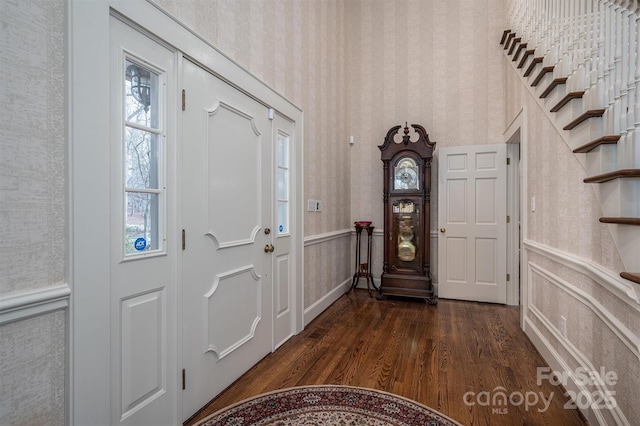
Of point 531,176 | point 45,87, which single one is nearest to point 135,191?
point 45,87

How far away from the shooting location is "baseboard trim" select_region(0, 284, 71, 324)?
974mm

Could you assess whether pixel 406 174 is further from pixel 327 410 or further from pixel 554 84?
pixel 327 410

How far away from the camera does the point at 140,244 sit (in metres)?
1.47

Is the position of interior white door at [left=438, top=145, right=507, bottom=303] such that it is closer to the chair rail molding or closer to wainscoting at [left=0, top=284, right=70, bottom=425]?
the chair rail molding

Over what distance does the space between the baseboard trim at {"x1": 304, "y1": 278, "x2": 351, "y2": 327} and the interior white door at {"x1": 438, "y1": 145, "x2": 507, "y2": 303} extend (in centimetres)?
123

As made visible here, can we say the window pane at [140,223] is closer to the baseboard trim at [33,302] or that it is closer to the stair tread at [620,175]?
the baseboard trim at [33,302]

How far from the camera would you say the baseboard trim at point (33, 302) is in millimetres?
974

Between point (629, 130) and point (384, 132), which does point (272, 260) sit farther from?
point (384, 132)

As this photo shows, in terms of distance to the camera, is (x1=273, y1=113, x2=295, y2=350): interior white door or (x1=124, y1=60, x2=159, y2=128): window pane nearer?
(x1=124, y1=60, x2=159, y2=128): window pane

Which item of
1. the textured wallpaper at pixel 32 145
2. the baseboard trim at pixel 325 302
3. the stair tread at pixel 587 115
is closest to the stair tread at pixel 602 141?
the stair tread at pixel 587 115

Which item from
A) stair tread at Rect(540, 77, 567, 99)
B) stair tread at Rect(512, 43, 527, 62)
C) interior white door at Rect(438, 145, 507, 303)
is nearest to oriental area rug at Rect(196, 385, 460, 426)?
stair tread at Rect(540, 77, 567, 99)

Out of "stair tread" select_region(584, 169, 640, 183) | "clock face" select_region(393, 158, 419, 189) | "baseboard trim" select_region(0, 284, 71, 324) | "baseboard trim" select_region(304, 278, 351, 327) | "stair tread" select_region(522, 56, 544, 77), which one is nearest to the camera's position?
"baseboard trim" select_region(0, 284, 71, 324)

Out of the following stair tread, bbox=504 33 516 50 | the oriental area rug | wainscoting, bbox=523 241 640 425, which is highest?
stair tread, bbox=504 33 516 50

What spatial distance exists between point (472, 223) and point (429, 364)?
7.14 feet
